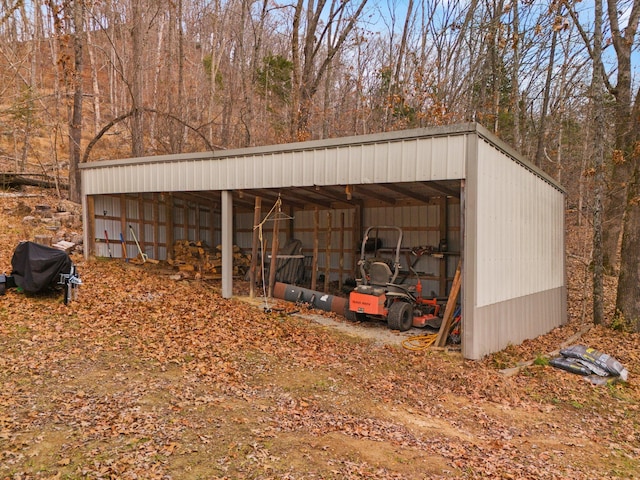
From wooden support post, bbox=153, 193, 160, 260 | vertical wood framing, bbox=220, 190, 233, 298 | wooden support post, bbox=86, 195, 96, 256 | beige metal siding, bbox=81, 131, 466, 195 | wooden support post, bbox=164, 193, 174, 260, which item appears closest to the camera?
beige metal siding, bbox=81, 131, 466, 195

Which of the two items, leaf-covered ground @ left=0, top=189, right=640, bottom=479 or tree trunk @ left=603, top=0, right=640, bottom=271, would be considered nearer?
leaf-covered ground @ left=0, top=189, right=640, bottom=479

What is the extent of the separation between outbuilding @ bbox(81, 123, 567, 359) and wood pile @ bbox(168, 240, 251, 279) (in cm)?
28

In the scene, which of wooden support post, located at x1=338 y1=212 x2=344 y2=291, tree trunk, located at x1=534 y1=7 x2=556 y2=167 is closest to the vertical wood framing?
wooden support post, located at x1=338 y1=212 x2=344 y2=291

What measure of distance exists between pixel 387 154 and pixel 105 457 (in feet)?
18.2

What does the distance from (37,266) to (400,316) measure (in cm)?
629

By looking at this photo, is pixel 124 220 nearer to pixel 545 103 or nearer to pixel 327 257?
pixel 327 257

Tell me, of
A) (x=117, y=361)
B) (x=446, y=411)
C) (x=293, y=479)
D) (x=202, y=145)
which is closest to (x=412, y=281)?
(x=446, y=411)

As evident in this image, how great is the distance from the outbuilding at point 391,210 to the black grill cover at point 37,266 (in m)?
3.23

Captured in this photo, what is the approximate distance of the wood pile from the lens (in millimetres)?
12086

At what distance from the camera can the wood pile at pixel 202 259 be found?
12.1 metres

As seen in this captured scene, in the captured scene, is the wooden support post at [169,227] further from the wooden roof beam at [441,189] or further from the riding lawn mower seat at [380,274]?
the wooden roof beam at [441,189]

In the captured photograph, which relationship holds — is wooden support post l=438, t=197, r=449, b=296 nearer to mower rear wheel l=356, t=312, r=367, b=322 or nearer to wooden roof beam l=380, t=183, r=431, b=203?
wooden roof beam l=380, t=183, r=431, b=203

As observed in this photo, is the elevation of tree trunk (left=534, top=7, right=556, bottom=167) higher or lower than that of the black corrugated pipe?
higher

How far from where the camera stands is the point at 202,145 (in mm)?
22422
